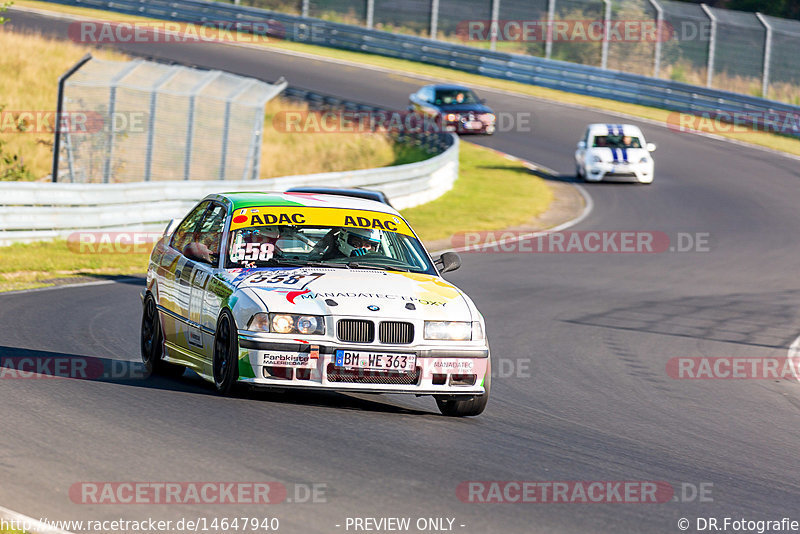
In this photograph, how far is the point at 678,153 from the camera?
36.2 m

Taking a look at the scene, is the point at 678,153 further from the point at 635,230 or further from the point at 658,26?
the point at 635,230

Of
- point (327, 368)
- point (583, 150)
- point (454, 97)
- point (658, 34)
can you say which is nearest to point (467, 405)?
point (327, 368)

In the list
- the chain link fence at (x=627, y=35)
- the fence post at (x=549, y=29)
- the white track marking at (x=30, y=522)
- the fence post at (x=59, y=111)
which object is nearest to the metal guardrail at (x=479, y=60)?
the chain link fence at (x=627, y=35)

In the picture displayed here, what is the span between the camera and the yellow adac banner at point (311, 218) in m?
9.11

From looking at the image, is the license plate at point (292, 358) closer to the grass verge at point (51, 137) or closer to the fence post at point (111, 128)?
the fence post at point (111, 128)

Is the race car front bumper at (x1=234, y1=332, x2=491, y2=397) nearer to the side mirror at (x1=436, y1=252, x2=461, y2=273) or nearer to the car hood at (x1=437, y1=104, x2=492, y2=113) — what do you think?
the side mirror at (x1=436, y1=252, x2=461, y2=273)

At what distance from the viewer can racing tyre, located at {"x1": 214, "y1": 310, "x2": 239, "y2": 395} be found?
8077 mm

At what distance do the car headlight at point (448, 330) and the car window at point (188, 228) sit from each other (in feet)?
8.53

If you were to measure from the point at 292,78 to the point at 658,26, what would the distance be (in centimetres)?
1276

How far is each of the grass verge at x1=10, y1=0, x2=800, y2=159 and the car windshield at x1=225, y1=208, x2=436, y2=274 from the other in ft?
98.8

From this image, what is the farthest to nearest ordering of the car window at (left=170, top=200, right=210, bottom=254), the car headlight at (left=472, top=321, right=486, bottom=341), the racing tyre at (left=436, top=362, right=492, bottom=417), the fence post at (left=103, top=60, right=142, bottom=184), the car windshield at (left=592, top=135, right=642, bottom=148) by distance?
the car windshield at (left=592, top=135, right=642, bottom=148)
the fence post at (left=103, top=60, right=142, bottom=184)
the car window at (left=170, top=200, right=210, bottom=254)
the racing tyre at (left=436, top=362, right=492, bottom=417)
the car headlight at (left=472, top=321, right=486, bottom=341)

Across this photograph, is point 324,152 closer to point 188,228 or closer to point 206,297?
point 188,228

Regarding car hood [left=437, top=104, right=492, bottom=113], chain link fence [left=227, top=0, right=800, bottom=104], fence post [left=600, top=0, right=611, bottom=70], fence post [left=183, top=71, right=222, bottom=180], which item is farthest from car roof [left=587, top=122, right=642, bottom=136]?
fence post [left=600, top=0, right=611, bottom=70]

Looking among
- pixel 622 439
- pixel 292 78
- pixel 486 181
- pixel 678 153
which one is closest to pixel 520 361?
pixel 622 439
